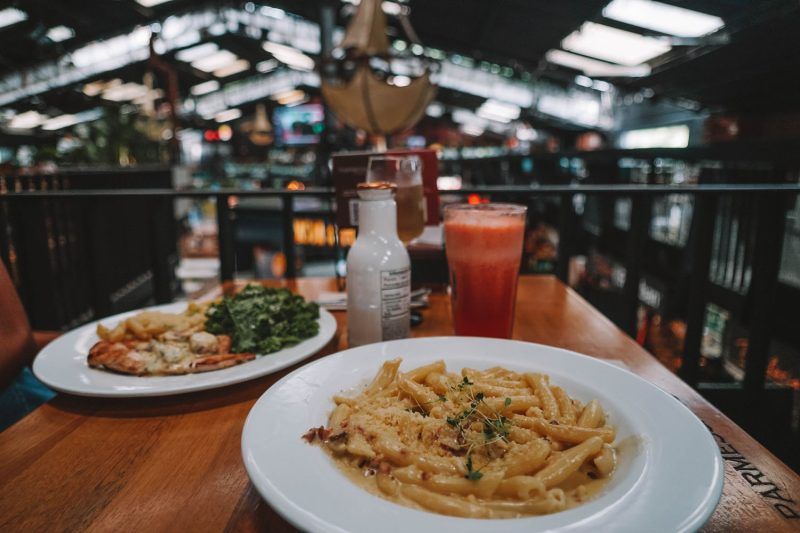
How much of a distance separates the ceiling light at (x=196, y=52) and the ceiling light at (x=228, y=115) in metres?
8.53

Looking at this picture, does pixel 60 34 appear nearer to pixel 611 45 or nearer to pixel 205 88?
pixel 205 88

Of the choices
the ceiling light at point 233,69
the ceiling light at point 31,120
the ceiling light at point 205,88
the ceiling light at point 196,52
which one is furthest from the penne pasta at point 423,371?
the ceiling light at point 31,120

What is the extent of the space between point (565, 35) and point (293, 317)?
24.1ft

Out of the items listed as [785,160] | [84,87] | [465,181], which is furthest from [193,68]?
[785,160]

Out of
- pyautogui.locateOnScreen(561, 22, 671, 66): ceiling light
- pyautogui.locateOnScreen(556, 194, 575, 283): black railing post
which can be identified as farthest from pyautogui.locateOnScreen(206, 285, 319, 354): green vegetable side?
pyautogui.locateOnScreen(561, 22, 671, 66): ceiling light

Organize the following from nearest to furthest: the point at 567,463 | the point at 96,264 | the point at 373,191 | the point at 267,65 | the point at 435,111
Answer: the point at 567,463
the point at 373,191
the point at 96,264
the point at 267,65
the point at 435,111

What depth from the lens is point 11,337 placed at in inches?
46.6

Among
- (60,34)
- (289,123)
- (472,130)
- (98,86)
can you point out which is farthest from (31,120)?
(472,130)

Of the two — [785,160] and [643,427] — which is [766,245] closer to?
[785,160]

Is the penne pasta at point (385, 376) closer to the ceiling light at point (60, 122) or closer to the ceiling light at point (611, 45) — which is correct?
the ceiling light at point (611, 45)

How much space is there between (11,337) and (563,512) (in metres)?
1.33

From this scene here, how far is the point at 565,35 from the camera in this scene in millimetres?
6969

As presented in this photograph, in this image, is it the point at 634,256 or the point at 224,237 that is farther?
the point at 224,237

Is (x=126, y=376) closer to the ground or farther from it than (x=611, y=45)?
closer to the ground
